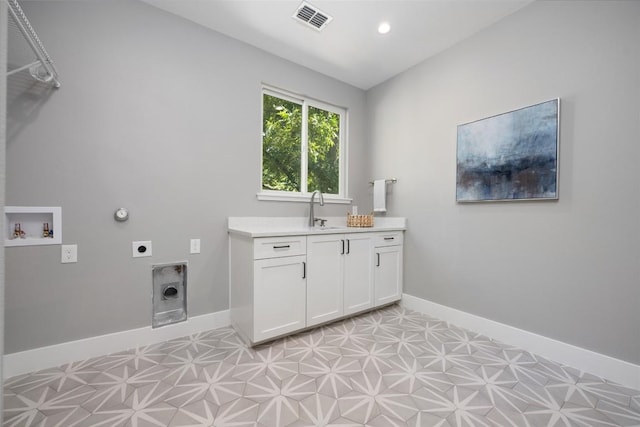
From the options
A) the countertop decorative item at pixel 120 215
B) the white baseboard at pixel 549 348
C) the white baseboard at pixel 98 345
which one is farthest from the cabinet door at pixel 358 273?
the countertop decorative item at pixel 120 215

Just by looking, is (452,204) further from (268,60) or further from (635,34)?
(268,60)

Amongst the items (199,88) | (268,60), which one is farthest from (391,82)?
(199,88)

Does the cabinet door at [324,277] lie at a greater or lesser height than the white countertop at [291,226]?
lesser

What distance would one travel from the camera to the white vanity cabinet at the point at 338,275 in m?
2.15

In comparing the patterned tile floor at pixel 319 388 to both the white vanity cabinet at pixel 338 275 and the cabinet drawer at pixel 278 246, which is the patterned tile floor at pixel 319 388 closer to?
the white vanity cabinet at pixel 338 275

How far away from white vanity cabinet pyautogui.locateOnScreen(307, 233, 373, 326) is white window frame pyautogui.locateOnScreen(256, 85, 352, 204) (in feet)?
2.24

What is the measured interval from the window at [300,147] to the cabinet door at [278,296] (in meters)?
0.79

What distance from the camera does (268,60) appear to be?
2520mm

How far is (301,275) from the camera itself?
209 cm

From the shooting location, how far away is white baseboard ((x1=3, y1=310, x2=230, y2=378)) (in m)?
1.59

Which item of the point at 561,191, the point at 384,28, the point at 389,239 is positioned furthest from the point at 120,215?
the point at 561,191

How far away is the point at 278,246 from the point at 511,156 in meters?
1.92

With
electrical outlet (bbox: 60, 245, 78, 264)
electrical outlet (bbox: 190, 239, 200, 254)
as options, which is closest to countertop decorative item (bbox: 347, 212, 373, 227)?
electrical outlet (bbox: 190, 239, 200, 254)

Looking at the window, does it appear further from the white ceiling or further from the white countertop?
the white ceiling
